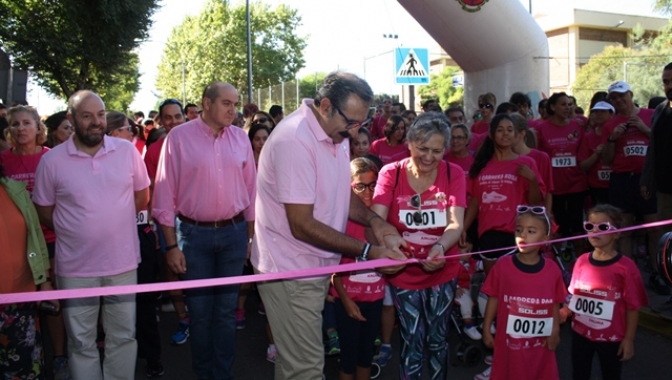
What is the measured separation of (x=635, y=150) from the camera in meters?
7.21

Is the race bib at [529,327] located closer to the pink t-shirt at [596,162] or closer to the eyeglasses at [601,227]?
the eyeglasses at [601,227]

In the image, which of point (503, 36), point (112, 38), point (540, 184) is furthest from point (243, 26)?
point (540, 184)

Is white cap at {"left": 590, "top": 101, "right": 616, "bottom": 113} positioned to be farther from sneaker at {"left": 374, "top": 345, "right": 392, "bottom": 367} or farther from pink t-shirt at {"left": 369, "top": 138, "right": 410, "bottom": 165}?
sneaker at {"left": 374, "top": 345, "right": 392, "bottom": 367}

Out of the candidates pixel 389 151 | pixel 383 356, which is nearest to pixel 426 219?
pixel 383 356

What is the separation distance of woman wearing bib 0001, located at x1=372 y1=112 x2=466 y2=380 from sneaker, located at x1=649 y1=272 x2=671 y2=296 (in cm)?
384

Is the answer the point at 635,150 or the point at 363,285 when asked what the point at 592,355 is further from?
the point at 635,150

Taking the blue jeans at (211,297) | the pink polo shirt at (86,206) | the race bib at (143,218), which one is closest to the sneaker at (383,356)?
the blue jeans at (211,297)

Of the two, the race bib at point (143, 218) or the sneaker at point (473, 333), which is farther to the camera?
the sneaker at point (473, 333)

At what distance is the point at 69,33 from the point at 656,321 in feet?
73.7

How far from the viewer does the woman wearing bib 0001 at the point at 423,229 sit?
4.05 metres

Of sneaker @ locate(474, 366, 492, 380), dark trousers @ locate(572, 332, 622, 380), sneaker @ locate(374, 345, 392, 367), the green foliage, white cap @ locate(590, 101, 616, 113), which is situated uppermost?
the green foliage

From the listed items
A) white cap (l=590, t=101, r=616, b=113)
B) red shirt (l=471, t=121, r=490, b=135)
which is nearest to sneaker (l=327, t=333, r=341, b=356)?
red shirt (l=471, t=121, r=490, b=135)

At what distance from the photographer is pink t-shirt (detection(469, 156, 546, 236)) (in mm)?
5406

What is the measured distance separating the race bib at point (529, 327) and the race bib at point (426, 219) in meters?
0.76
